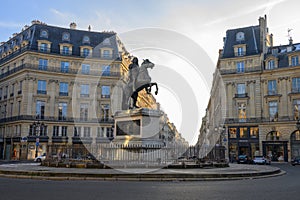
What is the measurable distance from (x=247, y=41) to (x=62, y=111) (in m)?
36.7

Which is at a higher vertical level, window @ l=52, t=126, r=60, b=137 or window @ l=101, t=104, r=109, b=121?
window @ l=101, t=104, r=109, b=121

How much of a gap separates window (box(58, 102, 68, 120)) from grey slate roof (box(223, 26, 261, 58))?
3134cm

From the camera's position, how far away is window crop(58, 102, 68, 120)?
57094 millimetres

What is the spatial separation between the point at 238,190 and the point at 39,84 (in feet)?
169

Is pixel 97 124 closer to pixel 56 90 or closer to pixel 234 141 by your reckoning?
pixel 56 90

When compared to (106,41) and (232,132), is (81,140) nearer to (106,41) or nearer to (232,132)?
(106,41)

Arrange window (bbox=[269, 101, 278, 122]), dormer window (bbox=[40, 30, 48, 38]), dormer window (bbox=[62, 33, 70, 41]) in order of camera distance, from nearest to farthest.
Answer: window (bbox=[269, 101, 278, 122]), dormer window (bbox=[40, 30, 48, 38]), dormer window (bbox=[62, 33, 70, 41])

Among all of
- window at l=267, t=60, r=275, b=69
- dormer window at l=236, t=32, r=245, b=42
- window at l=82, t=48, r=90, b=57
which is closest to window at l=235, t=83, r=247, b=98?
window at l=267, t=60, r=275, b=69

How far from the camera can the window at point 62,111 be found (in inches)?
2248

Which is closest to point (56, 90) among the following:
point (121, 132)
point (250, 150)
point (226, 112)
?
point (226, 112)

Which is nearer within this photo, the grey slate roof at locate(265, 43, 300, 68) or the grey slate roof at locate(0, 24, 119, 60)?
the grey slate roof at locate(265, 43, 300, 68)

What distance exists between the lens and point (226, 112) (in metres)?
55.6

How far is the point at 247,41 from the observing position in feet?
189

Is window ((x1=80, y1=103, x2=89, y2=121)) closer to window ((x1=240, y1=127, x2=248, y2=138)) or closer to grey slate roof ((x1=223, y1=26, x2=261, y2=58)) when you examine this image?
grey slate roof ((x1=223, y1=26, x2=261, y2=58))
